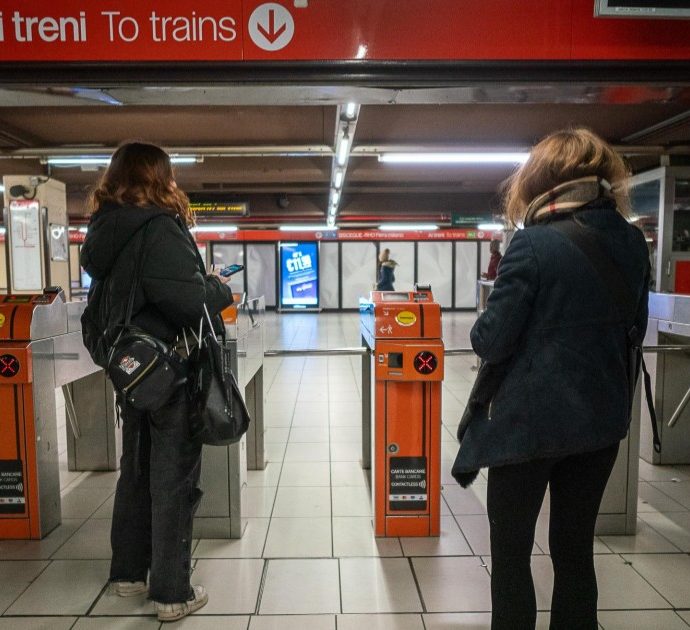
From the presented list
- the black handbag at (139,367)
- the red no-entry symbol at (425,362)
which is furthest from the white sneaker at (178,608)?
the red no-entry symbol at (425,362)

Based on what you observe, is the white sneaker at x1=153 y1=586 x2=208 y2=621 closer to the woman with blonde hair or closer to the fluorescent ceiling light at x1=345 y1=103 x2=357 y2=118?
the woman with blonde hair

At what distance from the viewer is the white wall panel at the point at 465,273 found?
46.7 ft

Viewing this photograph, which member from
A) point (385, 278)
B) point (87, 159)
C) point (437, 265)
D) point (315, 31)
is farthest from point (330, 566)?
point (437, 265)

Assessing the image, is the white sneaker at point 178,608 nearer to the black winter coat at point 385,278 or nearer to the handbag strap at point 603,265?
the handbag strap at point 603,265

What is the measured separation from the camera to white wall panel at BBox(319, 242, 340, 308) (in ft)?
47.1

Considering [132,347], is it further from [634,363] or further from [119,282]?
[634,363]

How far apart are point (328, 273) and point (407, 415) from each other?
12278 mm

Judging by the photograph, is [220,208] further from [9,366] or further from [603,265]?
[603,265]

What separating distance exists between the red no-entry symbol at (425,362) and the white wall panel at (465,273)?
12416 mm

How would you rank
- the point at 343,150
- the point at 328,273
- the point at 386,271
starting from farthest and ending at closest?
the point at 328,273 → the point at 386,271 → the point at 343,150

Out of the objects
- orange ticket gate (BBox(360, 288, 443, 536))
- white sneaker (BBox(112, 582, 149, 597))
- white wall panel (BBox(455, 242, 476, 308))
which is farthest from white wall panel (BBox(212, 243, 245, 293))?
white sneaker (BBox(112, 582, 149, 597))

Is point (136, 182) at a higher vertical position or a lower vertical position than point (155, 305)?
higher

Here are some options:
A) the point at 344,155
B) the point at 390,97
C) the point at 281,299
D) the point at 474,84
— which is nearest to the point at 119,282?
the point at 390,97

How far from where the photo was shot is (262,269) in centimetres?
1461
